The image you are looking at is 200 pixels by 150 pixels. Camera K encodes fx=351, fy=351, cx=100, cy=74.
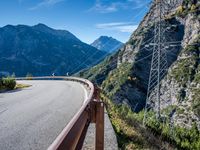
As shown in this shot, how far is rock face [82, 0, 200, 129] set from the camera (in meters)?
101

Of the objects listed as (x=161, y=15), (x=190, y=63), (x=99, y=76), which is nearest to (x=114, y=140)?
(x=161, y=15)

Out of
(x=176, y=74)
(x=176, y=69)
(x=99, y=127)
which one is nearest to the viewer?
(x=99, y=127)

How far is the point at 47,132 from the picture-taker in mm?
8016

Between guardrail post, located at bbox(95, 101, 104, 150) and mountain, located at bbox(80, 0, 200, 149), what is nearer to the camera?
guardrail post, located at bbox(95, 101, 104, 150)

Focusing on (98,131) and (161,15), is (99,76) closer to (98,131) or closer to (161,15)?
(161,15)

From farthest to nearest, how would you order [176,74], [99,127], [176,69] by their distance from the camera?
[176,69] < [176,74] < [99,127]

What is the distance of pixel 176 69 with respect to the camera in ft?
391

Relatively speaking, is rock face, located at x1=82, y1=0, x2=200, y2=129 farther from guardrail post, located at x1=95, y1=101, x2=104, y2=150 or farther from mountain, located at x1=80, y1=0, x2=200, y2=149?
guardrail post, located at x1=95, y1=101, x2=104, y2=150

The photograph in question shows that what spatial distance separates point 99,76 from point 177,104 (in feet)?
309

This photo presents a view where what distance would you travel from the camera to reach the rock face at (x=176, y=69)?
101 m

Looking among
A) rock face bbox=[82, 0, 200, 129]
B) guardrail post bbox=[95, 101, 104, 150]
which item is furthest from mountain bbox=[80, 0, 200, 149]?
guardrail post bbox=[95, 101, 104, 150]

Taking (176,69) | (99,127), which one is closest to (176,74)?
(176,69)

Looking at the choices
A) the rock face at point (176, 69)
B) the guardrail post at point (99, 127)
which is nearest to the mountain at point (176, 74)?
the rock face at point (176, 69)

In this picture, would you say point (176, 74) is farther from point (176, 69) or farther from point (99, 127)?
point (99, 127)
